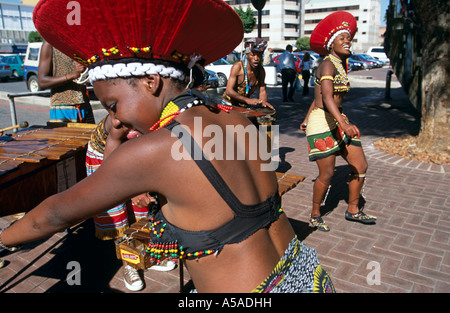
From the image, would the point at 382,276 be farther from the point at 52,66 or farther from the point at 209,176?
the point at 52,66

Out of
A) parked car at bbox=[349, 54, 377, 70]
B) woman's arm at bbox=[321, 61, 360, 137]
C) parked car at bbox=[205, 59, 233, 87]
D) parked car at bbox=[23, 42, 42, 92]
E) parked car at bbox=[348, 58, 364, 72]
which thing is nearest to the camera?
woman's arm at bbox=[321, 61, 360, 137]

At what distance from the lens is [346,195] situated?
5.41 metres

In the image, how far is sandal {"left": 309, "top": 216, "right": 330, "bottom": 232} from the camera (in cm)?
434

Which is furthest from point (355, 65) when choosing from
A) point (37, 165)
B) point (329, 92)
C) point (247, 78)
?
point (37, 165)

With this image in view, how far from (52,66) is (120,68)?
346cm

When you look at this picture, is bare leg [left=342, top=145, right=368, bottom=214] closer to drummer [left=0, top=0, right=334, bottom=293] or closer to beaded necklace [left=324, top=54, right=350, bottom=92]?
beaded necklace [left=324, top=54, right=350, bottom=92]

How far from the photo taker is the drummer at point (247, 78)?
5.75 meters

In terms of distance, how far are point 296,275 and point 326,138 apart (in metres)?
2.89

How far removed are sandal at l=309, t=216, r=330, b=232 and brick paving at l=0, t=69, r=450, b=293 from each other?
65 mm

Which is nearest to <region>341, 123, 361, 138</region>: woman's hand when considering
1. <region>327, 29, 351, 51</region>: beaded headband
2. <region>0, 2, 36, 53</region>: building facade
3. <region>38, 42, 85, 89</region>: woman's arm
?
<region>327, 29, 351, 51</region>: beaded headband

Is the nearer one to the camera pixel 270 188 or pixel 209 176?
pixel 209 176

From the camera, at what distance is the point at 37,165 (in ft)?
9.07

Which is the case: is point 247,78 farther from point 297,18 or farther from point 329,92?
point 297,18

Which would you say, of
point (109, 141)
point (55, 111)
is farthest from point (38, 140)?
point (55, 111)
